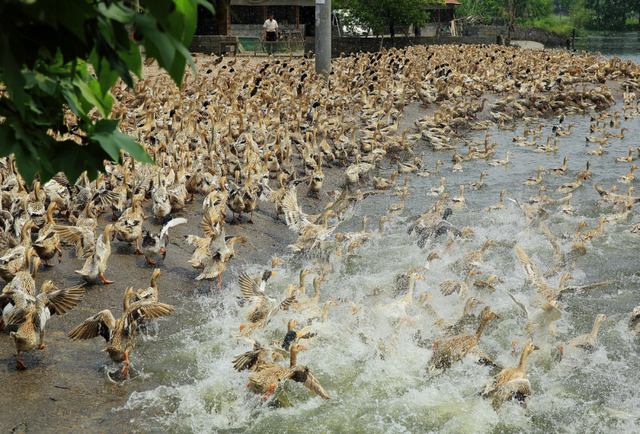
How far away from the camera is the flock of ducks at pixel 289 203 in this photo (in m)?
6.38

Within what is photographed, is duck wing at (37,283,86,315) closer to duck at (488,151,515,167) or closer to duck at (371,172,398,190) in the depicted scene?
duck at (371,172,398,190)

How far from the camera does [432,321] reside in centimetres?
780

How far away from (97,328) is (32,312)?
→ 2.11 ft

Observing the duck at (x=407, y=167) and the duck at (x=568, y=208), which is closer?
the duck at (x=568, y=208)

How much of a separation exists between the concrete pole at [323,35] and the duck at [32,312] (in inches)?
624

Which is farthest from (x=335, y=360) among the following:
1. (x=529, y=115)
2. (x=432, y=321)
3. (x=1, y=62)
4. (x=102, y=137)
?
(x=529, y=115)

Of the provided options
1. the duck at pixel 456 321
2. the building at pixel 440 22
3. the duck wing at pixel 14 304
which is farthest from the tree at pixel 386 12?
the duck wing at pixel 14 304

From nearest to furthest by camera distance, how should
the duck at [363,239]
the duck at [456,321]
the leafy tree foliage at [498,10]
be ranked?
the duck at [456,321], the duck at [363,239], the leafy tree foliage at [498,10]

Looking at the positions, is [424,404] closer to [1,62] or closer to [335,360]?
[335,360]

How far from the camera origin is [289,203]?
1066 cm

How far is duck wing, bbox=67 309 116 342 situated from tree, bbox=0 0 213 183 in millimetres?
4200

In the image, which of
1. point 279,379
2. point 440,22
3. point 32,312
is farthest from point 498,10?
point 32,312

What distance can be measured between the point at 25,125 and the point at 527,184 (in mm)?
14054

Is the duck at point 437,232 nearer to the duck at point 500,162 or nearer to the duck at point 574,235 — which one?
the duck at point 574,235
